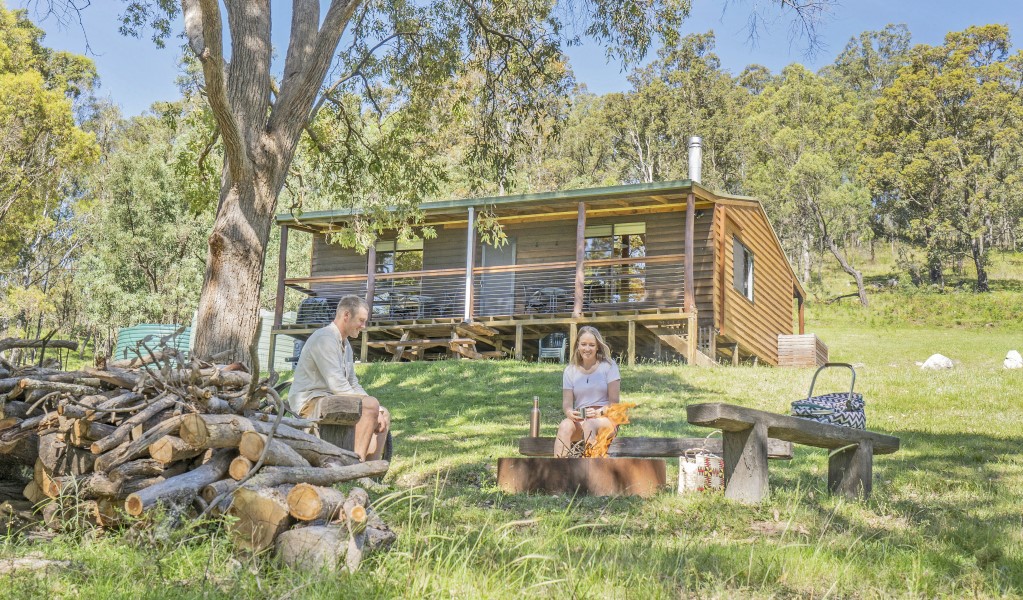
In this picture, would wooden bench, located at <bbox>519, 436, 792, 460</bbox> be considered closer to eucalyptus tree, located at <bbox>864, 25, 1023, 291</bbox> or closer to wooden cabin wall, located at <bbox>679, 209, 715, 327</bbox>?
wooden cabin wall, located at <bbox>679, 209, 715, 327</bbox>

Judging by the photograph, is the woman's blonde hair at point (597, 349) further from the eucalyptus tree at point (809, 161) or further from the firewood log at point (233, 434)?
the eucalyptus tree at point (809, 161)

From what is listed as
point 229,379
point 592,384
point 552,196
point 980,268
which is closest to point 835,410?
point 592,384

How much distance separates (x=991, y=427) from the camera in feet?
29.4

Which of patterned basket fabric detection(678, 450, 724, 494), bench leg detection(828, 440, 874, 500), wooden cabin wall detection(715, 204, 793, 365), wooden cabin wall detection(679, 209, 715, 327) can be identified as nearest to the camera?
bench leg detection(828, 440, 874, 500)

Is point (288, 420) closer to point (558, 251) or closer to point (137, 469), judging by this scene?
point (137, 469)

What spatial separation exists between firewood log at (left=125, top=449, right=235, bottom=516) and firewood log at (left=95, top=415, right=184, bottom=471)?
0.22 meters

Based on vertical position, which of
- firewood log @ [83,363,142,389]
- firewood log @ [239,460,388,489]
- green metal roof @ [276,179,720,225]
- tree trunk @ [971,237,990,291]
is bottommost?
firewood log @ [239,460,388,489]

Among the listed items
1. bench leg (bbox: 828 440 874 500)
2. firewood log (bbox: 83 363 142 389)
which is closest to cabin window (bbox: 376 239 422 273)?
bench leg (bbox: 828 440 874 500)

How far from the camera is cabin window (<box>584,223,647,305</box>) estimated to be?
20.1 metres

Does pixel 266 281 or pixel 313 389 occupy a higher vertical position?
pixel 266 281

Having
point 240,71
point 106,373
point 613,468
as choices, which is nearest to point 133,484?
point 106,373

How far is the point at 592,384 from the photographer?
675cm

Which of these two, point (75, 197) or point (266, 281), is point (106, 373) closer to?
point (266, 281)

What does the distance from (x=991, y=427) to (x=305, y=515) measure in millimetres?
8043
